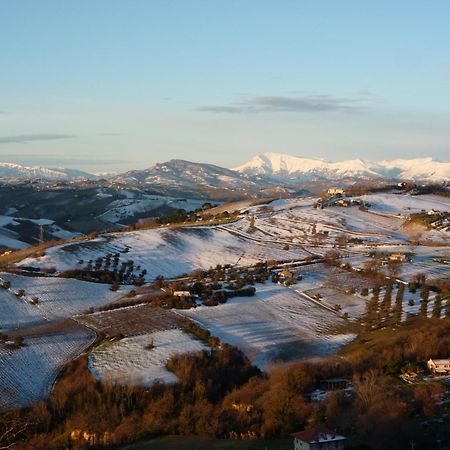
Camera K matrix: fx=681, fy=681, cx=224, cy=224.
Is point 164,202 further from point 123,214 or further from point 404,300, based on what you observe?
point 404,300

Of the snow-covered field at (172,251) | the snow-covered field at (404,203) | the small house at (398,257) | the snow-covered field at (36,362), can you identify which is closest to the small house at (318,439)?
the snow-covered field at (36,362)

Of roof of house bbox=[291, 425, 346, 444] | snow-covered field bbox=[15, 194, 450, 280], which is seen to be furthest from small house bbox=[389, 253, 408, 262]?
roof of house bbox=[291, 425, 346, 444]

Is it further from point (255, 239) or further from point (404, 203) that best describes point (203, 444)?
point (404, 203)

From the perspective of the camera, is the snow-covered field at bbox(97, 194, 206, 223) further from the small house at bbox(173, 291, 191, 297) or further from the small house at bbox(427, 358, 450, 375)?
the small house at bbox(427, 358, 450, 375)

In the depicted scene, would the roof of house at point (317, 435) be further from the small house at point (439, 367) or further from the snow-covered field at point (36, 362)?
the snow-covered field at point (36, 362)

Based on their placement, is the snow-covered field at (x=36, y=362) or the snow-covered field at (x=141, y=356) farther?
the snow-covered field at (x=141, y=356)

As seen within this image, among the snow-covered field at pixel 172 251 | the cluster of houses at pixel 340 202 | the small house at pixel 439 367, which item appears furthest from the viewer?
the cluster of houses at pixel 340 202
